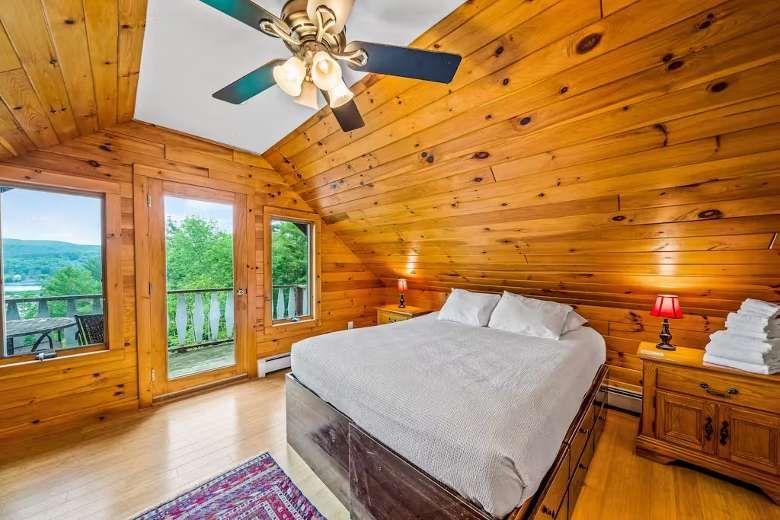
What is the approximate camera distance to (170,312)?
3.17 meters

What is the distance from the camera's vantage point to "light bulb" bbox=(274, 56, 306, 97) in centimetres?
117

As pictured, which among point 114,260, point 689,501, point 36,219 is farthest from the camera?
point 114,260

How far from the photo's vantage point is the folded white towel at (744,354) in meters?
1.67

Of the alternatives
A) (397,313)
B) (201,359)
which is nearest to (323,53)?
(397,313)

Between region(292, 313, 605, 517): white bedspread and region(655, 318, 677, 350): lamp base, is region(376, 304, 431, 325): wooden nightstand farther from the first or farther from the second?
region(655, 318, 677, 350): lamp base

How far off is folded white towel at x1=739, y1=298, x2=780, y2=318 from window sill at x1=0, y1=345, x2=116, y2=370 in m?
4.50

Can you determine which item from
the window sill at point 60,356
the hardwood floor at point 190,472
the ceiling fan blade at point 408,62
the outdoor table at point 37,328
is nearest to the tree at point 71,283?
the outdoor table at point 37,328

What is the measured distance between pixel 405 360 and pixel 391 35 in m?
1.78

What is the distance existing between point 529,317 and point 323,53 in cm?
238

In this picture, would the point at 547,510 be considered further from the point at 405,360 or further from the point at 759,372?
the point at 759,372

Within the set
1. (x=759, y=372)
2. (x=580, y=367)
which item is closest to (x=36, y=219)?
(x=580, y=367)

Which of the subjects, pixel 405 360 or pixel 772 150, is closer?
pixel 772 150

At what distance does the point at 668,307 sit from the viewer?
2059 mm

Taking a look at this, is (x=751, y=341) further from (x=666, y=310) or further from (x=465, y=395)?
(x=465, y=395)
